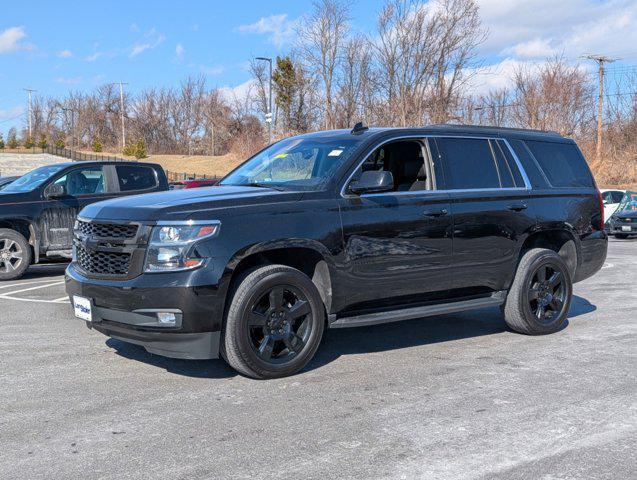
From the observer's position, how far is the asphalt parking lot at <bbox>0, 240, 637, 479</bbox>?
368cm

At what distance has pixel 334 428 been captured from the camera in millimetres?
4211

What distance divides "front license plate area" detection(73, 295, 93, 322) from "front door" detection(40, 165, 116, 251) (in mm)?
5758

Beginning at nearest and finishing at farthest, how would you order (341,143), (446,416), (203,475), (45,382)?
(203,475) → (446,416) → (45,382) → (341,143)

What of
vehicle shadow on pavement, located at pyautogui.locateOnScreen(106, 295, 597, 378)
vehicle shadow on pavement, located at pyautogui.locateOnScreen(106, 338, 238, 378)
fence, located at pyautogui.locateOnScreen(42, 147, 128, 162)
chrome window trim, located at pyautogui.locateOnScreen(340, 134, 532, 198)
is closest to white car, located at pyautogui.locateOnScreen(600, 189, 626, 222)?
vehicle shadow on pavement, located at pyautogui.locateOnScreen(106, 295, 597, 378)

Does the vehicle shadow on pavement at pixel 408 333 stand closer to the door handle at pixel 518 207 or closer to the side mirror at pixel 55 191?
the door handle at pixel 518 207

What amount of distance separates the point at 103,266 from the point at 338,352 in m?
2.18

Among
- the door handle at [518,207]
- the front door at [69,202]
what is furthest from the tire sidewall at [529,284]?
the front door at [69,202]

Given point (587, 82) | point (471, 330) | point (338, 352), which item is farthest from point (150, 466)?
point (587, 82)

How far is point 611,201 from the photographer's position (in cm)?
2336

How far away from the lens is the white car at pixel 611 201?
74.9 feet

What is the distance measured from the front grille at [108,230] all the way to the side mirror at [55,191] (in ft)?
19.1

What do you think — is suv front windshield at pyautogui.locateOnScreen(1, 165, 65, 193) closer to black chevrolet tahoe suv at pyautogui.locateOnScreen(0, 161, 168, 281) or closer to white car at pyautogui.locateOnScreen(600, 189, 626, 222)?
black chevrolet tahoe suv at pyautogui.locateOnScreen(0, 161, 168, 281)

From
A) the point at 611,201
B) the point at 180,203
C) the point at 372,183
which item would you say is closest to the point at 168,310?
the point at 180,203

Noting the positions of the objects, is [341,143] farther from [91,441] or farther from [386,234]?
[91,441]
